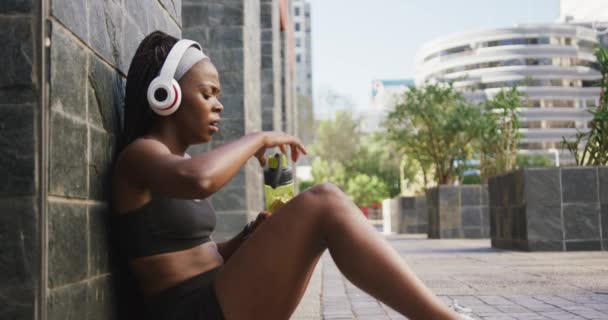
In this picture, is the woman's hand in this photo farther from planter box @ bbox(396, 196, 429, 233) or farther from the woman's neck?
planter box @ bbox(396, 196, 429, 233)

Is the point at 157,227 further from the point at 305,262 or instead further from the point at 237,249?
the point at 305,262

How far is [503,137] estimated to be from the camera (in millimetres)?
19078

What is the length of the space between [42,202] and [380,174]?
59.1 meters

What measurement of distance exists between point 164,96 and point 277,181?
0.65 m

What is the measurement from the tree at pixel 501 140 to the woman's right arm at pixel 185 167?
16432 mm

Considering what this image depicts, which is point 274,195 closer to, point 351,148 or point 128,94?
point 128,94

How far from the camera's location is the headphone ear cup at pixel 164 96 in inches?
113

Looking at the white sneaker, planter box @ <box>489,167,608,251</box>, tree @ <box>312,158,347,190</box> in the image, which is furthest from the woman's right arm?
tree @ <box>312,158,347,190</box>

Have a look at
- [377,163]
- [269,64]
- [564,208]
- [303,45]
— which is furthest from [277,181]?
[303,45]

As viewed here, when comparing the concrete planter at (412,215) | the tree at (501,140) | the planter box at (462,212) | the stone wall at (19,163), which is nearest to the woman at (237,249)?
the stone wall at (19,163)

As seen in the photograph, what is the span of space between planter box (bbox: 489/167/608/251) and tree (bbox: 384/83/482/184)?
34.6 ft

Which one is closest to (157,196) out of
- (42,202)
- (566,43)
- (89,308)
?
(89,308)

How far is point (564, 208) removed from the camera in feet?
34.6

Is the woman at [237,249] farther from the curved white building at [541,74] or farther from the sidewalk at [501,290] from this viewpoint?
the curved white building at [541,74]
